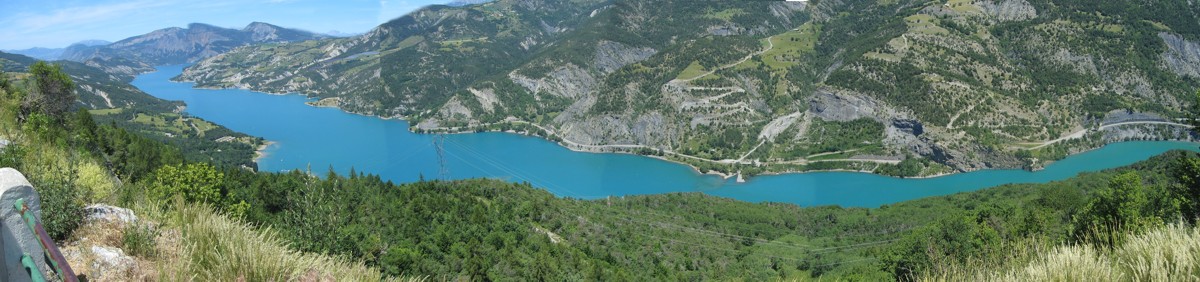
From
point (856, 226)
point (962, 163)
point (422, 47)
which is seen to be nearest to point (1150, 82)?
point (962, 163)

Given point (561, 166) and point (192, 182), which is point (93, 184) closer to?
point (192, 182)

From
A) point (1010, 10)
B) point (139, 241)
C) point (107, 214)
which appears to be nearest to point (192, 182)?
point (107, 214)

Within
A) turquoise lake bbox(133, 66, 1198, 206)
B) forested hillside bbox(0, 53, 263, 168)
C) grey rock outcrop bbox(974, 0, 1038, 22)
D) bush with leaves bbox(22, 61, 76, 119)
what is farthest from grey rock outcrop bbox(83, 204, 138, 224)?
grey rock outcrop bbox(974, 0, 1038, 22)

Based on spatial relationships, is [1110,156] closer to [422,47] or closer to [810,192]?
[810,192]

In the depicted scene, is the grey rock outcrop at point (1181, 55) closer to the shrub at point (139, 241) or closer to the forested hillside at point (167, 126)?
the shrub at point (139, 241)

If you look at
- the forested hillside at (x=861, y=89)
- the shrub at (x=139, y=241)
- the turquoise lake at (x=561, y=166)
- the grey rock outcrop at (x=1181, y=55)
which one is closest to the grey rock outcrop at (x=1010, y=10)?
the forested hillside at (x=861, y=89)
